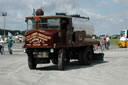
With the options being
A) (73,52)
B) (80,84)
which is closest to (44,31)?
(73,52)

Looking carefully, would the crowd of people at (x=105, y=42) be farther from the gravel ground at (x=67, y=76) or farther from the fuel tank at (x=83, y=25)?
the gravel ground at (x=67, y=76)

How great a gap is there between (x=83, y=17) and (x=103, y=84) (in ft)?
30.4

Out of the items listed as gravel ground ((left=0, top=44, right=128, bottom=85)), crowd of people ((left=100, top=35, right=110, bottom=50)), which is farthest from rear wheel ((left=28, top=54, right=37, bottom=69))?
crowd of people ((left=100, top=35, right=110, bottom=50))

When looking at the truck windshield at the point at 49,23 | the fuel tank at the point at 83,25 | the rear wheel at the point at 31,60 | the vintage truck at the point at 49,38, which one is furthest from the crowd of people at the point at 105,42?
the truck windshield at the point at 49,23

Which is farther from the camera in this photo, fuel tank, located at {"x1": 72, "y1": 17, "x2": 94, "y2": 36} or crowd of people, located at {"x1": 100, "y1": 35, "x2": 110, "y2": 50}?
crowd of people, located at {"x1": 100, "y1": 35, "x2": 110, "y2": 50}

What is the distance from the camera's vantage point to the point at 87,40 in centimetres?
1752

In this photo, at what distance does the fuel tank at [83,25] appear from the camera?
633 inches

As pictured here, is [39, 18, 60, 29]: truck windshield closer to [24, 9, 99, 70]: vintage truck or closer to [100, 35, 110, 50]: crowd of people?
[24, 9, 99, 70]: vintage truck

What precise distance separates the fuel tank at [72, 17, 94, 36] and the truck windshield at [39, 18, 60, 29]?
1527 mm

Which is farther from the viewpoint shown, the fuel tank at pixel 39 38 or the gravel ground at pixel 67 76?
the fuel tank at pixel 39 38

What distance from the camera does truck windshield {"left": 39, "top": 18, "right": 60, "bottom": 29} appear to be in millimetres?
14305

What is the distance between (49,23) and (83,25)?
3797mm

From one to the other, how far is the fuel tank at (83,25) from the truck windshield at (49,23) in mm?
1527

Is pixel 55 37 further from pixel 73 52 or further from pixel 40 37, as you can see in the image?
pixel 73 52
